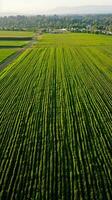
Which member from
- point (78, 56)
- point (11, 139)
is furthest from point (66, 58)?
point (11, 139)

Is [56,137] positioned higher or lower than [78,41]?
higher

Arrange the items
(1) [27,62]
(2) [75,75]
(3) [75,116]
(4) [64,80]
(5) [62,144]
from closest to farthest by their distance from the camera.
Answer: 1. (5) [62,144]
2. (3) [75,116]
3. (4) [64,80]
4. (2) [75,75]
5. (1) [27,62]

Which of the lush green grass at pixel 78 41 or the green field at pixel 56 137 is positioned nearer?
the green field at pixel 56 137

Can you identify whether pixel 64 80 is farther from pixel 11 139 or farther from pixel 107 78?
pixel 11 139

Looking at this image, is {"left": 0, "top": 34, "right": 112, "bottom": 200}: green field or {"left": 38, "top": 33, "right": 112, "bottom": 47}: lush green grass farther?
{"left": 38, "top": 33, "right": 112, "bottom": 47}: lush green grass

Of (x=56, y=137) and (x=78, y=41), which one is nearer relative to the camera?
(x=56, y=137)

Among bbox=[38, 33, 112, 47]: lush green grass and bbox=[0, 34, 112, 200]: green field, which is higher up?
bbox=[0, 34, 112, 200]: green field

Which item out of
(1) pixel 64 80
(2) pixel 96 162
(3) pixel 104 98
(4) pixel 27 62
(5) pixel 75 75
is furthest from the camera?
(4) pixel 27 62

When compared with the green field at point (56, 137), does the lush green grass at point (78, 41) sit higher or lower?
lower
